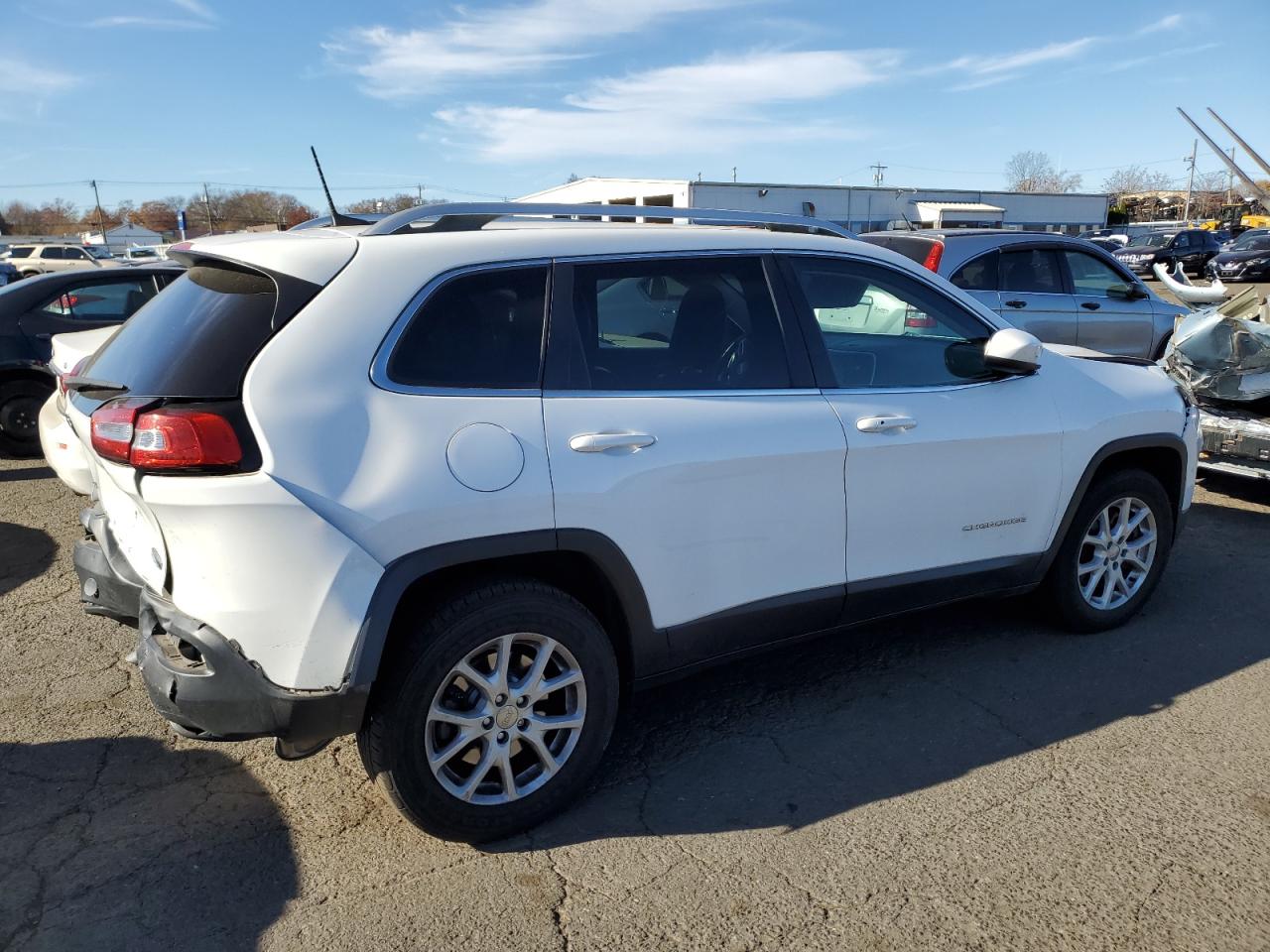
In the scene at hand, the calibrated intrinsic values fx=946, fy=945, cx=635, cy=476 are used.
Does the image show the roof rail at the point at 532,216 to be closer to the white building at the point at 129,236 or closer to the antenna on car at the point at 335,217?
the antenna on car at the point at 335,217

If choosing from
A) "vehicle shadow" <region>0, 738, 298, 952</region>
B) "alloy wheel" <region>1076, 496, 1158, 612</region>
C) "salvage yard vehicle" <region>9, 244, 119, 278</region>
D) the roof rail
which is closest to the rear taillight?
the roof rail

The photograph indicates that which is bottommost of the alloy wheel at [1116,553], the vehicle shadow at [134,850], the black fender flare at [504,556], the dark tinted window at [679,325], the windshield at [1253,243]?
the vehicle shadow at [134,850]

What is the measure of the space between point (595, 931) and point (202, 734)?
1245 millimetres

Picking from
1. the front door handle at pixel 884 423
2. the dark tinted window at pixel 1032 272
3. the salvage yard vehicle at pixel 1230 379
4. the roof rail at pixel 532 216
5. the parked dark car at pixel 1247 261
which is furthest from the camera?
the parked dark car at pixel 1247 261

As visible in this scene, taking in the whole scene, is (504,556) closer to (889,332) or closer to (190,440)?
(190,440)

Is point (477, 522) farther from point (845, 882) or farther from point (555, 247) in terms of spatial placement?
point (845, 882)

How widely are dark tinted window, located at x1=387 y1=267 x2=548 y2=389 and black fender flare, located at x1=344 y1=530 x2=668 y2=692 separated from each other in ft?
1.59

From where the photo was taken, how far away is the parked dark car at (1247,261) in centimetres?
2883

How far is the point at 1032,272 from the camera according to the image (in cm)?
826

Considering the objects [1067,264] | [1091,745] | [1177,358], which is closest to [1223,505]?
[1177,358]

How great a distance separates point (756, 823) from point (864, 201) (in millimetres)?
46799

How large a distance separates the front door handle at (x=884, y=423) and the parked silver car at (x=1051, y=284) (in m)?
4.40

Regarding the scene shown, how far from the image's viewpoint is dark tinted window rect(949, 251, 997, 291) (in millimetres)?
7758

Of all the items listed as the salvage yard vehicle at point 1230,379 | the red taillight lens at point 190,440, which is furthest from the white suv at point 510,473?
the salvage yard vehicle at point 1230,379
